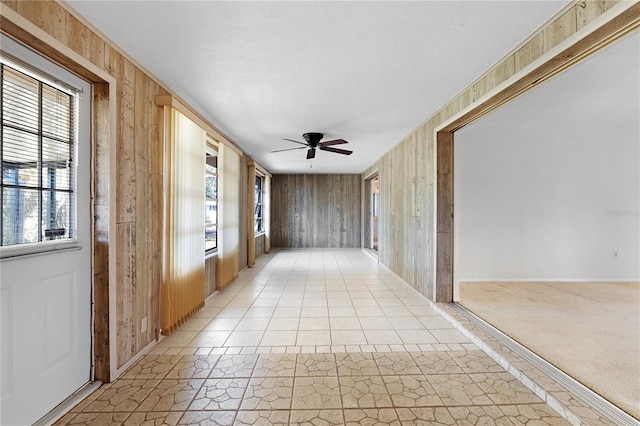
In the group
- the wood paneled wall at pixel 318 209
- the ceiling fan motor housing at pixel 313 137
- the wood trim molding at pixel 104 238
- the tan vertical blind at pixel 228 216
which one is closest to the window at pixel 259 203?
the wood paneled wall at pixel 318 209

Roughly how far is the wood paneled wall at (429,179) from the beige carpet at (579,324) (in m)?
0.71

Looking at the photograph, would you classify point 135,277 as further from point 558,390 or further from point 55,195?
point 558,390

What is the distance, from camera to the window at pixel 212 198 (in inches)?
171

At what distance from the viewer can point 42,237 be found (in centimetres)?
169

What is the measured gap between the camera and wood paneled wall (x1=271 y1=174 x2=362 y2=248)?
938cm

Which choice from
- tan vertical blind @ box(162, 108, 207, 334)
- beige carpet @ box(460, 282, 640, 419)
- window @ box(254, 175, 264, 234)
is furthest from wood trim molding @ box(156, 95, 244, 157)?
beige carpet @ box(460, 282, 640, 419)

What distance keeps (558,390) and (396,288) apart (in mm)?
2719

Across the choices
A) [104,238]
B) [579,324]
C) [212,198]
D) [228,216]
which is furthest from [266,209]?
[579,324]

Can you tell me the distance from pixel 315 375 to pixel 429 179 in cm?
284

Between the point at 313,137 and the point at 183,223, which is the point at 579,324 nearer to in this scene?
the point at 313,137

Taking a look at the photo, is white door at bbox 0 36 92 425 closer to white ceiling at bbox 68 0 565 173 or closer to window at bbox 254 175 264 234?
white ceiling at bbox 68 0 565 173

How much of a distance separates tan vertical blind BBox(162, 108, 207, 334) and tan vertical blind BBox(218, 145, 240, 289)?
81 centimetres

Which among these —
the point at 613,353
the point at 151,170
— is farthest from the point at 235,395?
the point at 613,353

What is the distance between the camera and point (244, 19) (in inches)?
71.5
